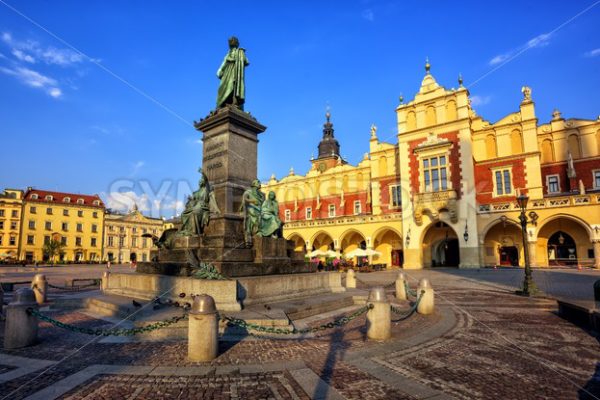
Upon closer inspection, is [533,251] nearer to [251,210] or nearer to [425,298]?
[425,298]

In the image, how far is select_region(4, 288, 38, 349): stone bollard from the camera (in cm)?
550

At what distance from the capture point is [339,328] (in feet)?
23.3

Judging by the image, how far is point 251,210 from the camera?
375 inches

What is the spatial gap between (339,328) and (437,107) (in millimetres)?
30380

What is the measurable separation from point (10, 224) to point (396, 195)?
64.6 m

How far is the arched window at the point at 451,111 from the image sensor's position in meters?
31.4

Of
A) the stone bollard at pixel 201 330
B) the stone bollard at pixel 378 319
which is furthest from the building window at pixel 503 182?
the stone bollard at pixel 201 330

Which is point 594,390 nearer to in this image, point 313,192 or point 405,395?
point 405,395

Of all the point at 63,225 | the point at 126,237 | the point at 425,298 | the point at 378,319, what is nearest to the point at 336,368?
the point at 378,319

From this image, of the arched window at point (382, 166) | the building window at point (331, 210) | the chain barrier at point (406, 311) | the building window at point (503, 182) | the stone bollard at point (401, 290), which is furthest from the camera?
the building window at point (331, 210)

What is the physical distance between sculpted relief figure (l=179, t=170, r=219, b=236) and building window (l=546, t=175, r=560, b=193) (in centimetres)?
3415

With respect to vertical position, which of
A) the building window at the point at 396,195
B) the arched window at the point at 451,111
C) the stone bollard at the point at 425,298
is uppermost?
the arched window at the point at 451,111

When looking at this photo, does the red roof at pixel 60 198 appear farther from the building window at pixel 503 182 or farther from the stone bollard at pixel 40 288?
the building window at pixel 503 182

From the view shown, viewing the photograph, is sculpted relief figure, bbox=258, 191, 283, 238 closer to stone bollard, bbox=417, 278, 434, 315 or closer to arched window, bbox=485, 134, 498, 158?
stone bollard, bbox=417, 278, 434, 315
